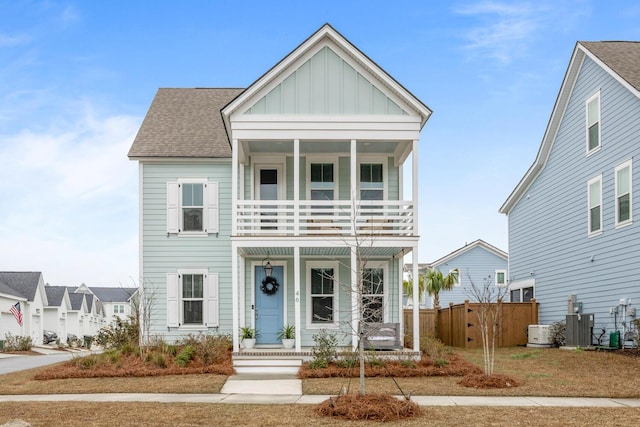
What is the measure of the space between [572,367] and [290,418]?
28.6 ft

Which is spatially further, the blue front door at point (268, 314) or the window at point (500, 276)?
the window at point (500, 276)

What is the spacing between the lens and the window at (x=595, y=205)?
19892 millimetres

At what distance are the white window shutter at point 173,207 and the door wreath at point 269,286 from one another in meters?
3.06

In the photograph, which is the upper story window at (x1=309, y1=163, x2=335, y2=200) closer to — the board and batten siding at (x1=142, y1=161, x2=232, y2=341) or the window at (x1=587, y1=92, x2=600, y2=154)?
the board and batten siding at (x1=142, y1=161, x2=232, y2=341)

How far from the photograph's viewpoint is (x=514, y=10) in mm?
16219

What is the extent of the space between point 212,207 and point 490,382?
33.1 ft

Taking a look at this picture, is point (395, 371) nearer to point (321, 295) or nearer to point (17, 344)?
point (321, 295)

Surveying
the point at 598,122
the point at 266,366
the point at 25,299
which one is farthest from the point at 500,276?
the point at 25,299

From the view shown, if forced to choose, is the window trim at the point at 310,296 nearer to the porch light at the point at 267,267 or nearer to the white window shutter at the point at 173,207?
the porch light at the point at 267,267

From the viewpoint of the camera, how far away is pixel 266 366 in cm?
1599

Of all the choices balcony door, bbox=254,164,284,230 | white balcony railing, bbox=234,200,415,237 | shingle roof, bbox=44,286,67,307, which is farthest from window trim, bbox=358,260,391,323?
shingle roof, bbox=44,286,67,307

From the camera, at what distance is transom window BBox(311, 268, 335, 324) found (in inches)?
746

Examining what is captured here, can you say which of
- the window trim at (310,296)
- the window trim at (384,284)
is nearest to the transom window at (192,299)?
the window trim at (310,296)

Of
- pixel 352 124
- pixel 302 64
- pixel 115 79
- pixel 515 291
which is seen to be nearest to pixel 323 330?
pixel 352 124
